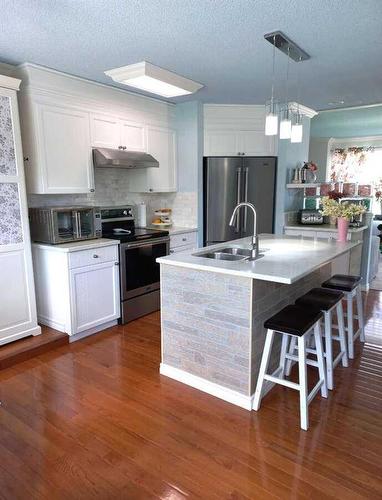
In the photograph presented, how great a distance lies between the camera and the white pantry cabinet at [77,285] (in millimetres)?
3254

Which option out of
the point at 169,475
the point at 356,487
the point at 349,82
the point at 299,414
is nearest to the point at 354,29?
the point at 349,82

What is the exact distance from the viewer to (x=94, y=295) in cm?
348

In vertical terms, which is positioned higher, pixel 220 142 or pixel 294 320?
pixel 220 142

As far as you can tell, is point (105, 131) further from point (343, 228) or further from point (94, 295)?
point (343, 228)

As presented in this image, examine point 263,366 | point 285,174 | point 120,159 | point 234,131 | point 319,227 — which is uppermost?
point 234,131

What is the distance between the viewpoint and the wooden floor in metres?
1.75

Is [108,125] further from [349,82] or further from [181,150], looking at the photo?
[349,82]

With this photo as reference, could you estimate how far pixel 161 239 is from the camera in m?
4.12

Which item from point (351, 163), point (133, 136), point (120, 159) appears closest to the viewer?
point (120, 159)

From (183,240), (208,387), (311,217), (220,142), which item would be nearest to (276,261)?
(208,387)

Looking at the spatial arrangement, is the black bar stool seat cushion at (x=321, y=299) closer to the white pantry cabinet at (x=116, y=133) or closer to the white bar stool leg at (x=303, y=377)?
the white bar stool leg at (x=303, y=377)

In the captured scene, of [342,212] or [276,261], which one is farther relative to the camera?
[342,212]

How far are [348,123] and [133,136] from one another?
4.61m

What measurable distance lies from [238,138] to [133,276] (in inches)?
89.8
